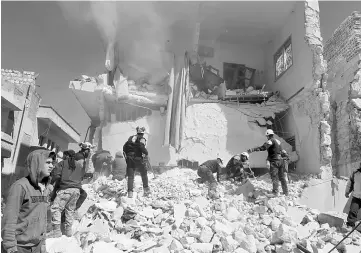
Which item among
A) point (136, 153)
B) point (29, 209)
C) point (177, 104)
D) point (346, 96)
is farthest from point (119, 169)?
point (346, 96)

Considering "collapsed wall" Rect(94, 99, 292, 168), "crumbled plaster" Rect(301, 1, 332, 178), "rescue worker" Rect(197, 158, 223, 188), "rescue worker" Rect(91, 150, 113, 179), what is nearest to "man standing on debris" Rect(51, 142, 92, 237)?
"rescue worker" Rect(197, 158, 223, 188)

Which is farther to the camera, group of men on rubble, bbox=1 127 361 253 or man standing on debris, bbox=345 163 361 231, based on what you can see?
man standing on debris, bbox=345 163 361 231

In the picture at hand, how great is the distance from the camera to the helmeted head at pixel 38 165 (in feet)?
7.41

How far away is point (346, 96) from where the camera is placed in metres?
8.26

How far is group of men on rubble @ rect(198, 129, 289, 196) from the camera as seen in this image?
6438mm

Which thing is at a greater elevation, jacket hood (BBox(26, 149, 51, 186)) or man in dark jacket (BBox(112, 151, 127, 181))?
man in dark jacket (BBox(112, 151, 127, 181))

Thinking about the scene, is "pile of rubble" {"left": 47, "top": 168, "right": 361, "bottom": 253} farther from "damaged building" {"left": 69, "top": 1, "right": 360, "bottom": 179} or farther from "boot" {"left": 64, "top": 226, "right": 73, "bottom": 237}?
"damaged building" {"left": 69, "top": 1, "right": 360, "bottom": 179}

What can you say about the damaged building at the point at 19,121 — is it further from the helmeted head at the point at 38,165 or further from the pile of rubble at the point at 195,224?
the helmeted head at the point at 38,165

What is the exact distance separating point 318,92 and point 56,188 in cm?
718

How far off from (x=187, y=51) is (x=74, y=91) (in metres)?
4.05

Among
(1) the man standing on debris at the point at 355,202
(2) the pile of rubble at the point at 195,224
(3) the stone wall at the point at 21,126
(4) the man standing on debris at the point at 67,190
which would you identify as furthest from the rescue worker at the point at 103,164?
(3) the stone wall at the point at 21,126

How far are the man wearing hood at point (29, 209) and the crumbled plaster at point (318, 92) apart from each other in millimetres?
7172

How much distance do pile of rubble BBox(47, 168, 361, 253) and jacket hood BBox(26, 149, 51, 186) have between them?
2.12 meters

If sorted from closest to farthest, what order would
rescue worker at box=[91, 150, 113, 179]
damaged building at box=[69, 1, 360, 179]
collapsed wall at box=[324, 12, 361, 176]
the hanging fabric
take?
collapsed wall at box=[324, 12, 361, 176] → damaged building at box=[69, 1, 360, 179] → rescue worker at box=[91, 150, 113, 179] → the hanging fabric
